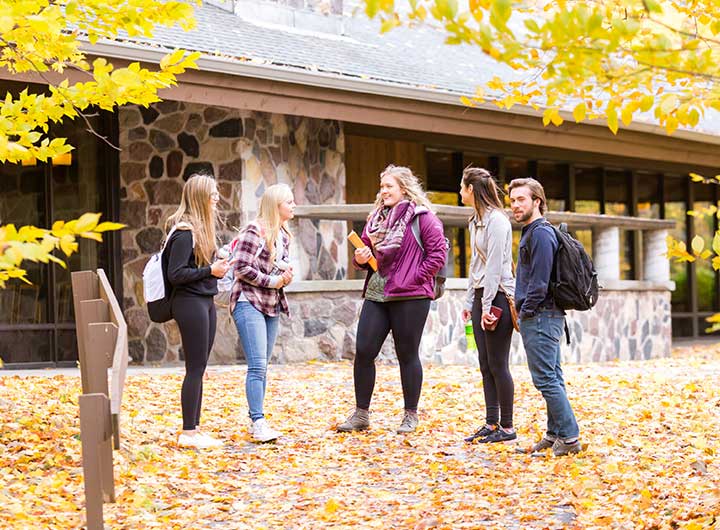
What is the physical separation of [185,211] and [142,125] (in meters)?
5.98

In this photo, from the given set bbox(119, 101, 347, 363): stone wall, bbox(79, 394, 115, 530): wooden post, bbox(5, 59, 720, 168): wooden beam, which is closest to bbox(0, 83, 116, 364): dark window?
bbox(119, 101, 347, 363): stone wall

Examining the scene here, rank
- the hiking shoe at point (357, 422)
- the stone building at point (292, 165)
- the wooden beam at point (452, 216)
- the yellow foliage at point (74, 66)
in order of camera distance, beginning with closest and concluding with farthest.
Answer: the yellow foliage at point (74, 66) → the hiking shoe at point (357, 422) → the stone building at point (292, 165) → the wooden beam at point (452, 216)

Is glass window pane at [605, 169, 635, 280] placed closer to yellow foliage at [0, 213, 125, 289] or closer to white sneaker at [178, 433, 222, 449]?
white sneaker at [178, 433, 222, 449]

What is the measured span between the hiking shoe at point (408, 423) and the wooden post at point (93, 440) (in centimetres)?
352

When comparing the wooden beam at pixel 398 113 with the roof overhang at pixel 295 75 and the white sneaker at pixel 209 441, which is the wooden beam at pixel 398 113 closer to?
the roof overhang at pixel 295 75

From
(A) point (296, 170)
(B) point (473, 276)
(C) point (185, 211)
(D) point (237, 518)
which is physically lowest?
(D) point (237, 518)

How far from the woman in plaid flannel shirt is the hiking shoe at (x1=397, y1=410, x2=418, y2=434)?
902 mm

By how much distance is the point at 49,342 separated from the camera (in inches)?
477

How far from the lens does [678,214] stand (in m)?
21.0

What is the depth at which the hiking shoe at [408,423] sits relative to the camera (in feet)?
25.3

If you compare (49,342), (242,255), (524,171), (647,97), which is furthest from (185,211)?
(524,171)

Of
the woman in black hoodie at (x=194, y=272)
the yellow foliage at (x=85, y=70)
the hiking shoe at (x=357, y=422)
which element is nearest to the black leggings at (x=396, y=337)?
the hiking shoe at (x=357, y=422)

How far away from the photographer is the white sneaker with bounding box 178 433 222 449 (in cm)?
712

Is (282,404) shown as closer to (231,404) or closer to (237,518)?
(231,404)
